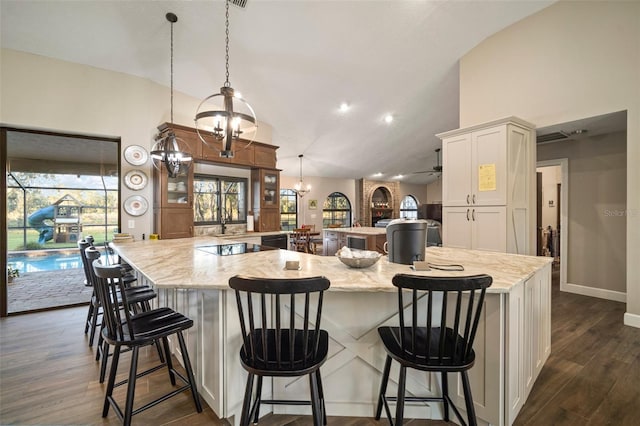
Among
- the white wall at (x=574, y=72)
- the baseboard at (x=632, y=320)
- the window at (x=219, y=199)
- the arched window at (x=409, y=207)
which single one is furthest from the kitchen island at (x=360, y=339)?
the arched window at (x=409, y=207)

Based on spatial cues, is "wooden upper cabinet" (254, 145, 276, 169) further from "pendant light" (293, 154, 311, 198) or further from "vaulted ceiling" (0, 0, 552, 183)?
"pendant light" (293, 154, 311, 198)

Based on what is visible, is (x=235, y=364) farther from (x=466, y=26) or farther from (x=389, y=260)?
(x=466, y=26)

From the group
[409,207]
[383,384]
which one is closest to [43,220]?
[383,384]

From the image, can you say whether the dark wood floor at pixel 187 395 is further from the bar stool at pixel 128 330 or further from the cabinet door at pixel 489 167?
the cabinet door at pixel 489 167

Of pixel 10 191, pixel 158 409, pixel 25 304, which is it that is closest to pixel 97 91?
pixel 10 191

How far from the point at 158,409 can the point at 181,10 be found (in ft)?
11.9

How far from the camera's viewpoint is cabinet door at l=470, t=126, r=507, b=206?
304 cm

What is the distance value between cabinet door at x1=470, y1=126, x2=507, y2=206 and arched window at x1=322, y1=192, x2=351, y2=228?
7.07m

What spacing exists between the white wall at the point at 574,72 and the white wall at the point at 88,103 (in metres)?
4.55

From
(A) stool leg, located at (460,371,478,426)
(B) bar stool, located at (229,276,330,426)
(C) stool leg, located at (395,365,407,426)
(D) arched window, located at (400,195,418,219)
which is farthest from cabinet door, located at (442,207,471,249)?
(D) arched window, located at (400,195,418,219)

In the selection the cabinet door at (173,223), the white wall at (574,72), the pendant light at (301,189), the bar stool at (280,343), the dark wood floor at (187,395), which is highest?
the white wall at (574,72)

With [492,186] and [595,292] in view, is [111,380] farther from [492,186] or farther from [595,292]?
[595,292]

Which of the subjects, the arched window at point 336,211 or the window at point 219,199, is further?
the arched window at point 336,211

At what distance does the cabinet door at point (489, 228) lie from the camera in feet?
10.00
